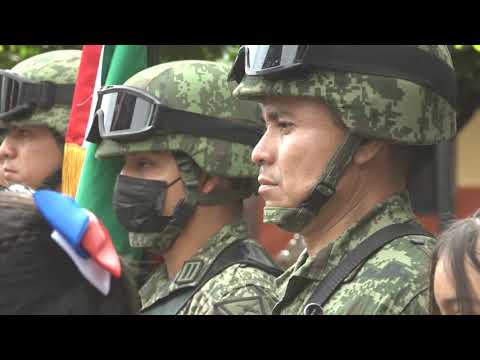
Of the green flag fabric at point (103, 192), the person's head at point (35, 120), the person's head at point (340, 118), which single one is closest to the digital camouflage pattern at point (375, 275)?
the person's head at point (340, 118)

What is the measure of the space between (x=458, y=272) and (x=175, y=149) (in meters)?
1.96

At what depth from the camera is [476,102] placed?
10.4 m

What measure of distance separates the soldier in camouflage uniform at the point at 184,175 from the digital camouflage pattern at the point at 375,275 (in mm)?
757

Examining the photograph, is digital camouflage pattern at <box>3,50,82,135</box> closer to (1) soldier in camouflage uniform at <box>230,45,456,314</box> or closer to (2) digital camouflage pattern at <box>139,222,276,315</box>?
(2) digital camouflage pattern at <box>139,222,276,315</box>

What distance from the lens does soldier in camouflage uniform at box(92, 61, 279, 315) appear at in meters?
4.77

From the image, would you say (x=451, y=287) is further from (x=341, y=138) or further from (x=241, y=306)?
(x=241, y=306)

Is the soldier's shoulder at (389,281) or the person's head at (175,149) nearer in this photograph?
the soldier's shoulder at (389,281)

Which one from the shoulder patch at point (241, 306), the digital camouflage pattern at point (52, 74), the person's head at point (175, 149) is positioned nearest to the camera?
the shoulder patch at point (241, 306)

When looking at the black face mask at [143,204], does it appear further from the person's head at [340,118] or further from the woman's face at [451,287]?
the woman's face at [451,287]

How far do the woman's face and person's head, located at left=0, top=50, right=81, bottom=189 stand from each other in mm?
3137

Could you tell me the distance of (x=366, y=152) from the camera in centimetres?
385

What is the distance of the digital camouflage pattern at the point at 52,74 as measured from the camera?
605 cm
